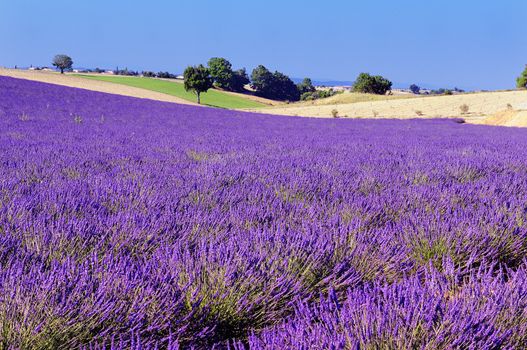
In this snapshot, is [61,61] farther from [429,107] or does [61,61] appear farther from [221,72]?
[429,107]

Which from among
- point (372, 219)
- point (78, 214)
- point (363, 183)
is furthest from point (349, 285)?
point (363, 183)

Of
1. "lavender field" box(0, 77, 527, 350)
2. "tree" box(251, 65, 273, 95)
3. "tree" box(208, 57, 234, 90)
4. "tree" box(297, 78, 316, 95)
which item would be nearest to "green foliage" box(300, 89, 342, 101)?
"tree" box(251, 65, 273, 95)

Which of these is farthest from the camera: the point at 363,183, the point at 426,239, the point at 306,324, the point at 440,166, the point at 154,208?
the point at 440,166

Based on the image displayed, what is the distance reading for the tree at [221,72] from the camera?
262ft

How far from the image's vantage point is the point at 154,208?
2.25 metres

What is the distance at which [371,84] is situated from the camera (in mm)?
69000

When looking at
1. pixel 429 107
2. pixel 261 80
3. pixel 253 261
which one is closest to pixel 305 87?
pixel 261 80

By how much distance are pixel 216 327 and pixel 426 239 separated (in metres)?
1.16

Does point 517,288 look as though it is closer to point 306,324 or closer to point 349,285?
point 349,285

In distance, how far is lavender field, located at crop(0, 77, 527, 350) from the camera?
1080 mm

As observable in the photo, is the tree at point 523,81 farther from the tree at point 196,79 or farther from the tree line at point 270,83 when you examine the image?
the tree at point 196,79

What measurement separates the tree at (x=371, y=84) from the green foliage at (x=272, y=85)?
20.7 m

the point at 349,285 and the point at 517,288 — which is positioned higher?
the point at 517,288

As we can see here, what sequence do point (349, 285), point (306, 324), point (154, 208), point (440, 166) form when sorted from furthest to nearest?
1. point (440, 166)
2. point (154, 208)
3. point (349, 285)
4. point (306, 324)
